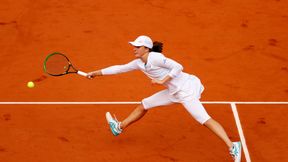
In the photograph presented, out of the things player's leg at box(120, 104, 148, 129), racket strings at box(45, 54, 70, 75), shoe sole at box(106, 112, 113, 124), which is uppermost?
racket strings at box(45, 54, 70, 75)

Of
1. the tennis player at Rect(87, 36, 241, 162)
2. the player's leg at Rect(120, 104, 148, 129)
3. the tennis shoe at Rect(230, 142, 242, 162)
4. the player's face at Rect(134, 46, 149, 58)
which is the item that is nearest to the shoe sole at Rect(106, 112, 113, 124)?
the player's leg at Rect(120, 104, 148, 129)

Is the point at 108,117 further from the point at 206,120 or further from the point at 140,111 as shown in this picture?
the point at 206,120

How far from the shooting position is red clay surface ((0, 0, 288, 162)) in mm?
8406

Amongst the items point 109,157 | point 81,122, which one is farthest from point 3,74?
point 109,157

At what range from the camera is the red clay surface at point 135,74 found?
331 inches

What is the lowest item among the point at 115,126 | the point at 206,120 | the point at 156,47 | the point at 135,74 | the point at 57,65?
the point at 115,126

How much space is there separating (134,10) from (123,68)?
14.4 feet

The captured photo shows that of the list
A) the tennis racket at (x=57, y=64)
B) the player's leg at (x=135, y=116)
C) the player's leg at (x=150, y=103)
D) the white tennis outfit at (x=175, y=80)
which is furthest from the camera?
the tennis racket at (x=57, y=64)

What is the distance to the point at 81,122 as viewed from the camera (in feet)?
29.3

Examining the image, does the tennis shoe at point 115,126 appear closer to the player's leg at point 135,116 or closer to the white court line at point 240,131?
the player's leg at point 135,116

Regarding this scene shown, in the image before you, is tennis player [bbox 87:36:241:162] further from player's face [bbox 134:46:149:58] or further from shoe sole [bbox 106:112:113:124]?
shoe sole [bbox 106:112:113:124]

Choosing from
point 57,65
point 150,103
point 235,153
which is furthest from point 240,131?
point 57,65

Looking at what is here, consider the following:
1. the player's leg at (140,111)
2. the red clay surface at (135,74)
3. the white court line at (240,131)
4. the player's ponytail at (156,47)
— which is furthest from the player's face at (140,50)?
the white court line at (240,131)

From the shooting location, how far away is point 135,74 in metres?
10.1
